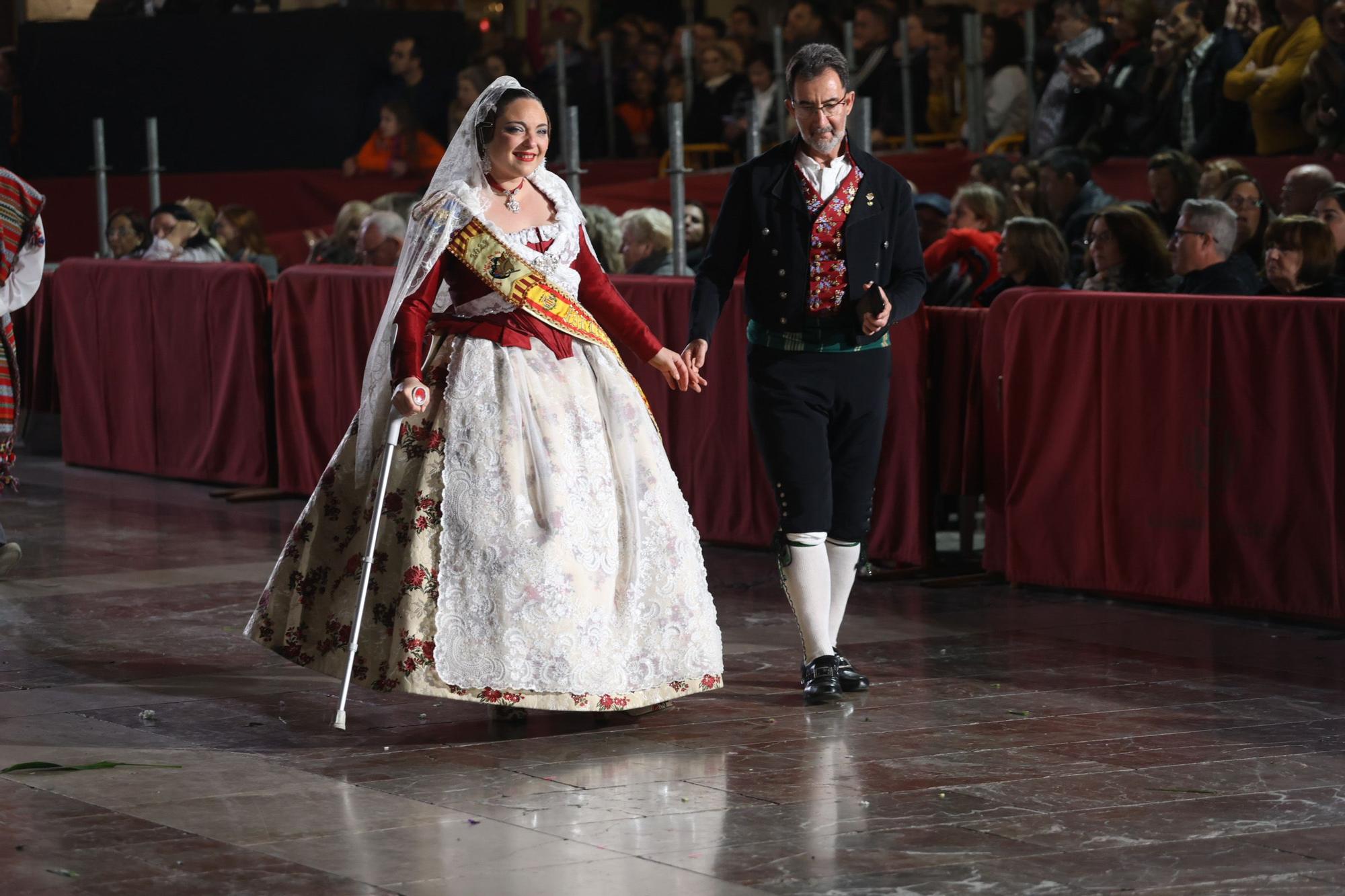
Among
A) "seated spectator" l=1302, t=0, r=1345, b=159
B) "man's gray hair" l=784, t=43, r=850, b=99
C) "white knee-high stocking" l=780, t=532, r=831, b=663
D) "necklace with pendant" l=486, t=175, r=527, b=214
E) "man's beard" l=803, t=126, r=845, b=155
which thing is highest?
"seated spectator" l=1302, t=0, r=1345, b=159

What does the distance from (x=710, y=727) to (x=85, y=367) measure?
7560 millimetres

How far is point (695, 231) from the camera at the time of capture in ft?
38.2

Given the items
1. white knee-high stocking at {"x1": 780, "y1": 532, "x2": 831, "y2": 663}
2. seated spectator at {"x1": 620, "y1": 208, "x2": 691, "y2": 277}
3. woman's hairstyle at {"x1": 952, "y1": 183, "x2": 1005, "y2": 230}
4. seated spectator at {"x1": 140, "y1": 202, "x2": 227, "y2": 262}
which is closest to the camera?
white knee-high stocking at {"x1": 780, "y1": 532, "x2": 831, "y2": 663}

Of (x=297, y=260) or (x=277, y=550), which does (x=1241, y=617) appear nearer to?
(x=277, y=550)

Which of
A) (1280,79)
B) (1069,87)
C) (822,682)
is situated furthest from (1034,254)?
(1069,87)

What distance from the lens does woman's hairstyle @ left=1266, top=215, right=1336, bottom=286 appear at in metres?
8.18

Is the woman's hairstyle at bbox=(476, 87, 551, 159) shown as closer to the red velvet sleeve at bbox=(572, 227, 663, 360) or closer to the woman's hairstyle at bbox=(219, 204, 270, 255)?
the red velvet sleeve at bbox=(572, 227, 663, 360)

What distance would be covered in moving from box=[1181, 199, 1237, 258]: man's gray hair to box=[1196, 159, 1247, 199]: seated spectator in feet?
4.19

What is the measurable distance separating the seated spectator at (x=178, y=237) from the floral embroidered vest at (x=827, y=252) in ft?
23.0

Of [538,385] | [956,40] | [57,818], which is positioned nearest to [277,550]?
[538,385]

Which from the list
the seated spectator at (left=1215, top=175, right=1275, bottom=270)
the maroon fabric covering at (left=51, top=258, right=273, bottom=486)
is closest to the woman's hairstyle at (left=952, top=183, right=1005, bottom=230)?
the seated spectator at (left=1215, top=175, right=1275, bottom=270)

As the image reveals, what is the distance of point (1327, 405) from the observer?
759 centimetres

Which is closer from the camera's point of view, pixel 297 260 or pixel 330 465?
pixel 330 465

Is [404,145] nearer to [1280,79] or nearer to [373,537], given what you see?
[1280,79]
